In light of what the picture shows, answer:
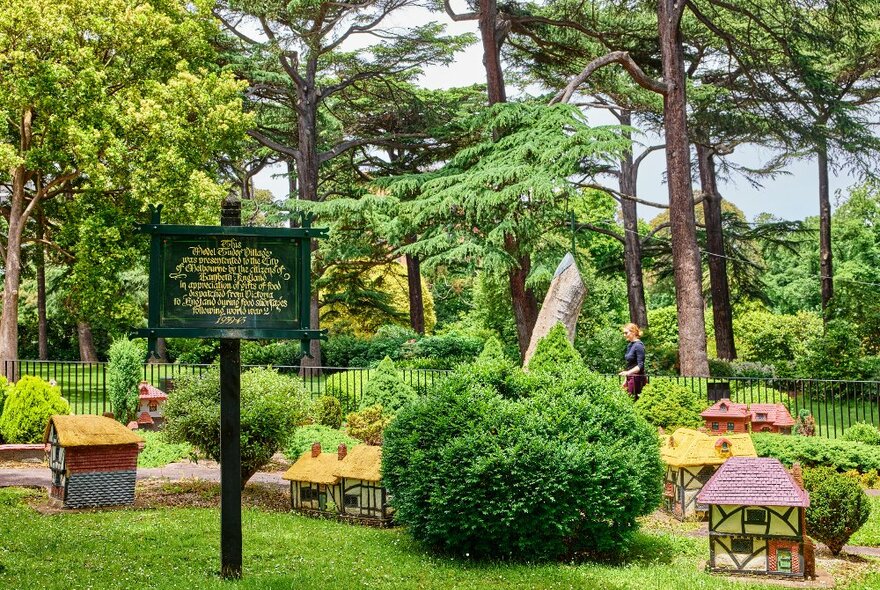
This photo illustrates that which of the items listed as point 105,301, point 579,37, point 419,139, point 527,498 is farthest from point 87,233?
point 527,498

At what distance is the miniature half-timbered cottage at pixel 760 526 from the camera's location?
8.66 m

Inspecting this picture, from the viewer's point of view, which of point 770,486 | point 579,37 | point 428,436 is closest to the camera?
point 770,486

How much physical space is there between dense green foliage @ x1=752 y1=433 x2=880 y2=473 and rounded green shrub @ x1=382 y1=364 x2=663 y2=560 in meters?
4.72

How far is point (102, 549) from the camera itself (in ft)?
29.3

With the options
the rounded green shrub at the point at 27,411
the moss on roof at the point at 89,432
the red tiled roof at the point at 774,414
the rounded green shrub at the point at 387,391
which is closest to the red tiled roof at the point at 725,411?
the red tiled roof at the point at 774,414

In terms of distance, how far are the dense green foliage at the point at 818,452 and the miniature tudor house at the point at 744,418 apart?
0.57m

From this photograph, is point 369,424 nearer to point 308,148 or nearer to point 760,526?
point 760,526

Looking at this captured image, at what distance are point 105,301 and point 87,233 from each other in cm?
182

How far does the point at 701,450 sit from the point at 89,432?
7.36 meters

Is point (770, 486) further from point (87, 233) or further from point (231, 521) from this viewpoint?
point (87, 233)

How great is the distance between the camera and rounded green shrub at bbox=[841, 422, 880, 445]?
51.0 feet

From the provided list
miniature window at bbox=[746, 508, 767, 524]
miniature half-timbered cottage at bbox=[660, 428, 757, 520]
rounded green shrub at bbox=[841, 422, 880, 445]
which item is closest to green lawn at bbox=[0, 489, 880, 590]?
miniature window at bbox=[746, 508, 767, 524]

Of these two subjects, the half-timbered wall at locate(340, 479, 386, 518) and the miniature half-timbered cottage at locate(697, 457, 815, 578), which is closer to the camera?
the miniature half-timbered cottage at locate(697, 457, 815, 578)

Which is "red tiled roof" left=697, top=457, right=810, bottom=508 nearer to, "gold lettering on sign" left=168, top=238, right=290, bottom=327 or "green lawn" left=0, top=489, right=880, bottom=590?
"green lawn" left=0, top=489, right=880, bottom=590
